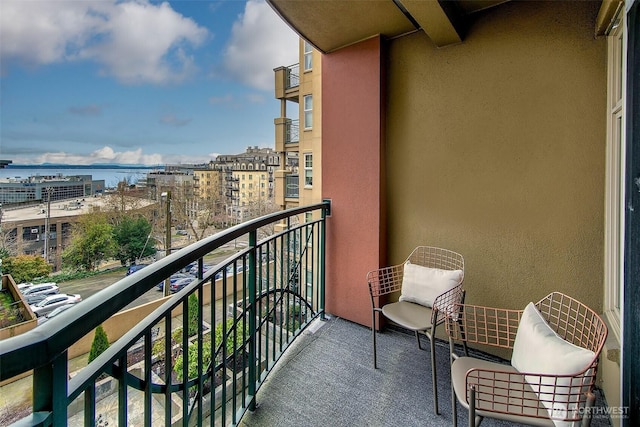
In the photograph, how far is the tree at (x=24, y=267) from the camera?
160 cm

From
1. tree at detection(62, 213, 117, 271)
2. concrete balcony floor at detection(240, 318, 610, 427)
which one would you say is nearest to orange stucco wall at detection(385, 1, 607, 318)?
concrete balcony floor at detection(240, 318, 610, 427)

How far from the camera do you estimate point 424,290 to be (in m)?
2.03

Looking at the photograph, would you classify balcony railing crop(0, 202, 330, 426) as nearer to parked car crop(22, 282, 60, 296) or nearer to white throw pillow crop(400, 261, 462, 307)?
parked car crop(22, 282, 60, 296)

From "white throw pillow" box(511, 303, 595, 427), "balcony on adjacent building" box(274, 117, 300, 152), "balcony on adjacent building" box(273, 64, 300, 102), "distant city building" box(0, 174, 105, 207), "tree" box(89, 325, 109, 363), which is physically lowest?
"white throw pillow" box(511, 303, 595, 427)

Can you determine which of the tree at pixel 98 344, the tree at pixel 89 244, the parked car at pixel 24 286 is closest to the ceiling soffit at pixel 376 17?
the tree at pixel 89 244

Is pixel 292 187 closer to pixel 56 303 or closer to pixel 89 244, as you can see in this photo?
pixel 89 244

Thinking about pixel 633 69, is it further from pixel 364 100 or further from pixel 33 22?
pixel 33 22

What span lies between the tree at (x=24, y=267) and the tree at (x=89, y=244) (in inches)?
6.5

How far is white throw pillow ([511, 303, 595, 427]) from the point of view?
105 centimetres

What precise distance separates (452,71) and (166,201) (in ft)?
9.77

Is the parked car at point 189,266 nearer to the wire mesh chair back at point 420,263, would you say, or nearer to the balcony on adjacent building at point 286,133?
the wire mesh chair back at point 420,263

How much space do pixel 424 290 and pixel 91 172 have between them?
267cm

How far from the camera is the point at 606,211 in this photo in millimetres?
1759

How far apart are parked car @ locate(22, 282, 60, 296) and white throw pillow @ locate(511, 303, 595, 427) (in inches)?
84.6
